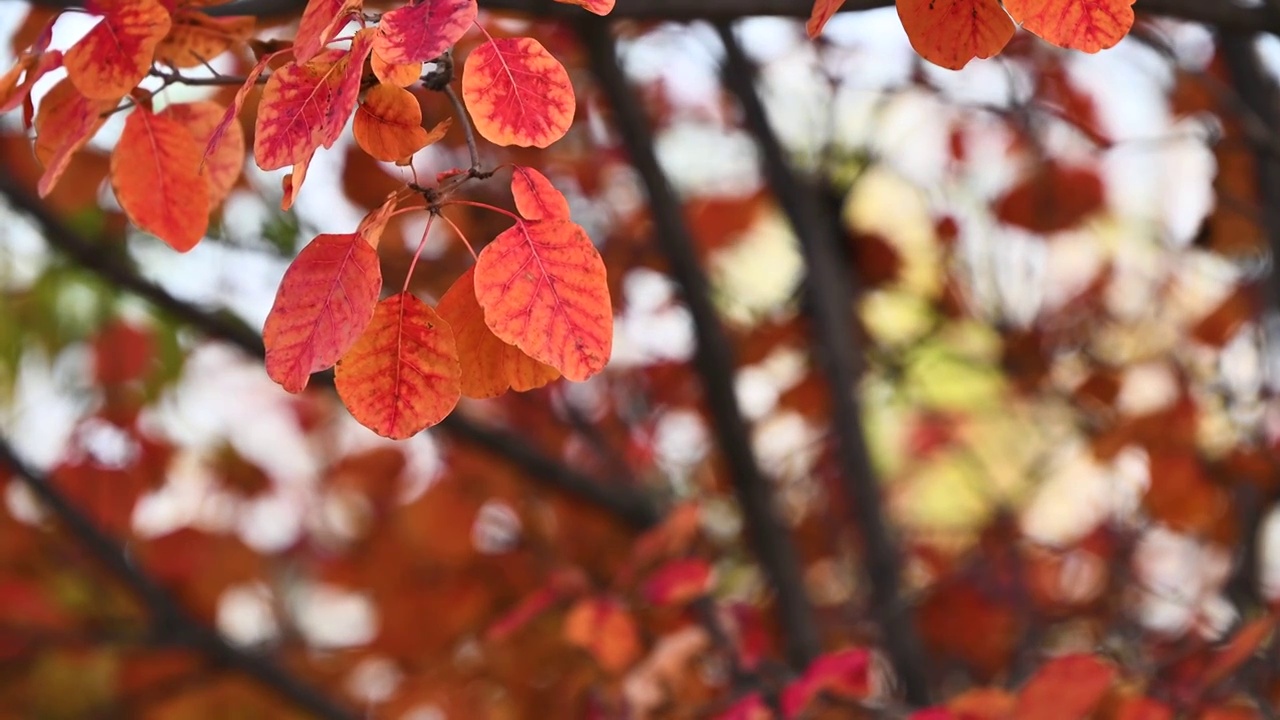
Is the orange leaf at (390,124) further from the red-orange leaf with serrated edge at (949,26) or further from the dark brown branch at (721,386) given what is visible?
the dark brown branch at (721,386)

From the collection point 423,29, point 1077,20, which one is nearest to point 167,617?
point 423,29

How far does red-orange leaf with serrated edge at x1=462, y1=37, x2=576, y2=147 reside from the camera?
2.00 feet

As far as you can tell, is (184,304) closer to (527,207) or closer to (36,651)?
(527,207)

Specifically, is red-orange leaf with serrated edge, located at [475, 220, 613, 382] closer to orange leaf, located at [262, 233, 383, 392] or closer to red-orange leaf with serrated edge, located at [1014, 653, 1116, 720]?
orange leaf, located at [262, 233, 383, 392]

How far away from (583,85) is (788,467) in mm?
777

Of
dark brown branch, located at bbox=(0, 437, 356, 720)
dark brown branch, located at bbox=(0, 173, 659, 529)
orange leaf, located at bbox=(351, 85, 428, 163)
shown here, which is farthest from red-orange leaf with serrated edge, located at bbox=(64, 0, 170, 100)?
dark brown branch, located at bbox=(0, 437, 356, 720)

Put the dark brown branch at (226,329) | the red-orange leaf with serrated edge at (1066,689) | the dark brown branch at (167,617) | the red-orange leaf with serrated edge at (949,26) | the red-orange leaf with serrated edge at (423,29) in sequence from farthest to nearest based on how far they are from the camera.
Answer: the dark brown branch at (167,617)
the dark brown branch at (226,329)
the red-orange leaf with serrated edge at (1066,689)
the red-orange leaf with serrated edge at (949,26)
the red-orange leaf with serrated edge at (423,29)

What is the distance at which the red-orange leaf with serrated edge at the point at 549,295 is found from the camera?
608 mm

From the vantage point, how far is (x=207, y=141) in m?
0.78

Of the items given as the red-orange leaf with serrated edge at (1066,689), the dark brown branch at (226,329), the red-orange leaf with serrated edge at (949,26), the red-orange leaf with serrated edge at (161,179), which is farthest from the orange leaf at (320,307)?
the dark brown branch at (226,329)

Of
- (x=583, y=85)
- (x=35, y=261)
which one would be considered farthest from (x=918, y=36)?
(x=35, y=261)

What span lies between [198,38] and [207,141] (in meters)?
0.07

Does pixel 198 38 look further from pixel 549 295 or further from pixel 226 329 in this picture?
pixel 226 329

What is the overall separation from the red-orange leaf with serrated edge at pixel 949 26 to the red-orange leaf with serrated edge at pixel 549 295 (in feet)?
0.71
